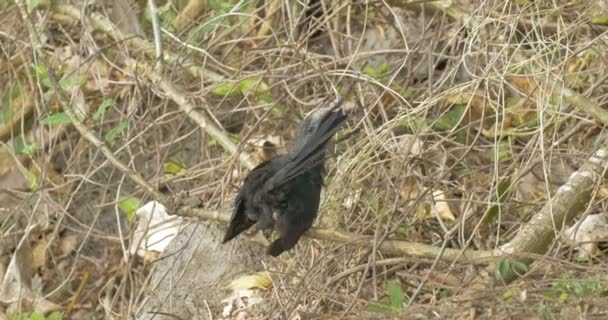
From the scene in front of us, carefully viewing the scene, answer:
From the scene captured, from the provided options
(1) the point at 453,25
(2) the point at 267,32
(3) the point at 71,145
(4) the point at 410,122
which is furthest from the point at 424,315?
(3) the point at 71,145

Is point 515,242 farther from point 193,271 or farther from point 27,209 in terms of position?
point 27,209

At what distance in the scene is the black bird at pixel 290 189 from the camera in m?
3.34

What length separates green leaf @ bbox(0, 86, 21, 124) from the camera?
4.82 m

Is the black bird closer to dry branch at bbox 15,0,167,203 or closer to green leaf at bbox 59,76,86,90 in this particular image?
dry branch at bbox 15,0,167,203

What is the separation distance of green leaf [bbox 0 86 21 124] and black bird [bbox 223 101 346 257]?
172cm

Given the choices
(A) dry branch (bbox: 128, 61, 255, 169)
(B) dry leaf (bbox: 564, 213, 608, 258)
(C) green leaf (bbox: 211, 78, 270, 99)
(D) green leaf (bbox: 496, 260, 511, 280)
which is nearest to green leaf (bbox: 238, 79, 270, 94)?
(C) green leaf (bbox: 211, 78, 270, 99)

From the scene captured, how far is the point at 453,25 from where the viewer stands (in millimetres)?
4469

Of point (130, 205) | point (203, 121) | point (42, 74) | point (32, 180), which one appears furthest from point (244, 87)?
point (32, 180)

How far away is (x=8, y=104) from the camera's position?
489cm

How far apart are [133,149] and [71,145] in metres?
0.34

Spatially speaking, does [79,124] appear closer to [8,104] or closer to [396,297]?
[8,104]

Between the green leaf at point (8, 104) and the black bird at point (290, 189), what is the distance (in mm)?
1718

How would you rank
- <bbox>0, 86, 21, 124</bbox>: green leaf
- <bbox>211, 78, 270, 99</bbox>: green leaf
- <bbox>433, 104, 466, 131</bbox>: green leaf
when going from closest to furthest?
<bbox>433, 104, 466, 131</bbox>: green leaf < <bbox>211, 78, 270, 99</bbox>: green leaf < <bbox>0, 86, 21, 124</bbox>: green leaf

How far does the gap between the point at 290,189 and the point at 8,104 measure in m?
1.90
